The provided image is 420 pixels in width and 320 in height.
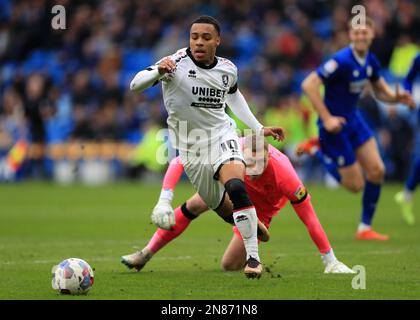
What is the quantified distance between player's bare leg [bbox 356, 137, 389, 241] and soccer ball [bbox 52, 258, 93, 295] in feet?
18.9

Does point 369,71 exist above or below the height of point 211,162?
above

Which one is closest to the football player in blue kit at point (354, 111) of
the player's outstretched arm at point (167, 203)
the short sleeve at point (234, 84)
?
the short sleeve at point (234, 84)

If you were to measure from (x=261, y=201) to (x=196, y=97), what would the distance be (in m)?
1.38

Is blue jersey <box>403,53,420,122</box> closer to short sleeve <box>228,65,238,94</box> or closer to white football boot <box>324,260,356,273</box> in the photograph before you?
short sleeve <box>228,65,238,94</box>

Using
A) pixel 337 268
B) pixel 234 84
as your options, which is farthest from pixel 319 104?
pixel 337 268

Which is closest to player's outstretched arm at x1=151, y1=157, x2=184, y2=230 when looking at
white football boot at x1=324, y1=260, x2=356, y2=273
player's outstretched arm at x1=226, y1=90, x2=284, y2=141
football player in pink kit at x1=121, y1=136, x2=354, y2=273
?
football player in pink kit at x1=121, y1=136, x2=354, y2=273

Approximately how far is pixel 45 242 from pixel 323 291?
5355 millimetres

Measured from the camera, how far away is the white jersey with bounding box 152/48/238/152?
835 cm

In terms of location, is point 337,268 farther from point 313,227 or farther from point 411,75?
point 411,75

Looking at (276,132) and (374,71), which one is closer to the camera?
(276,132)

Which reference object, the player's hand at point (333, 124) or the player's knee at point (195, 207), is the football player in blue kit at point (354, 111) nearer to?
the player's hand at point (333, 124)

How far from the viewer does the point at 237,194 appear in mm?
7969

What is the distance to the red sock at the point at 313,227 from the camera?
337 inches

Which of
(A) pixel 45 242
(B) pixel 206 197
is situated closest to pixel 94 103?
(A) pixel 45 242
